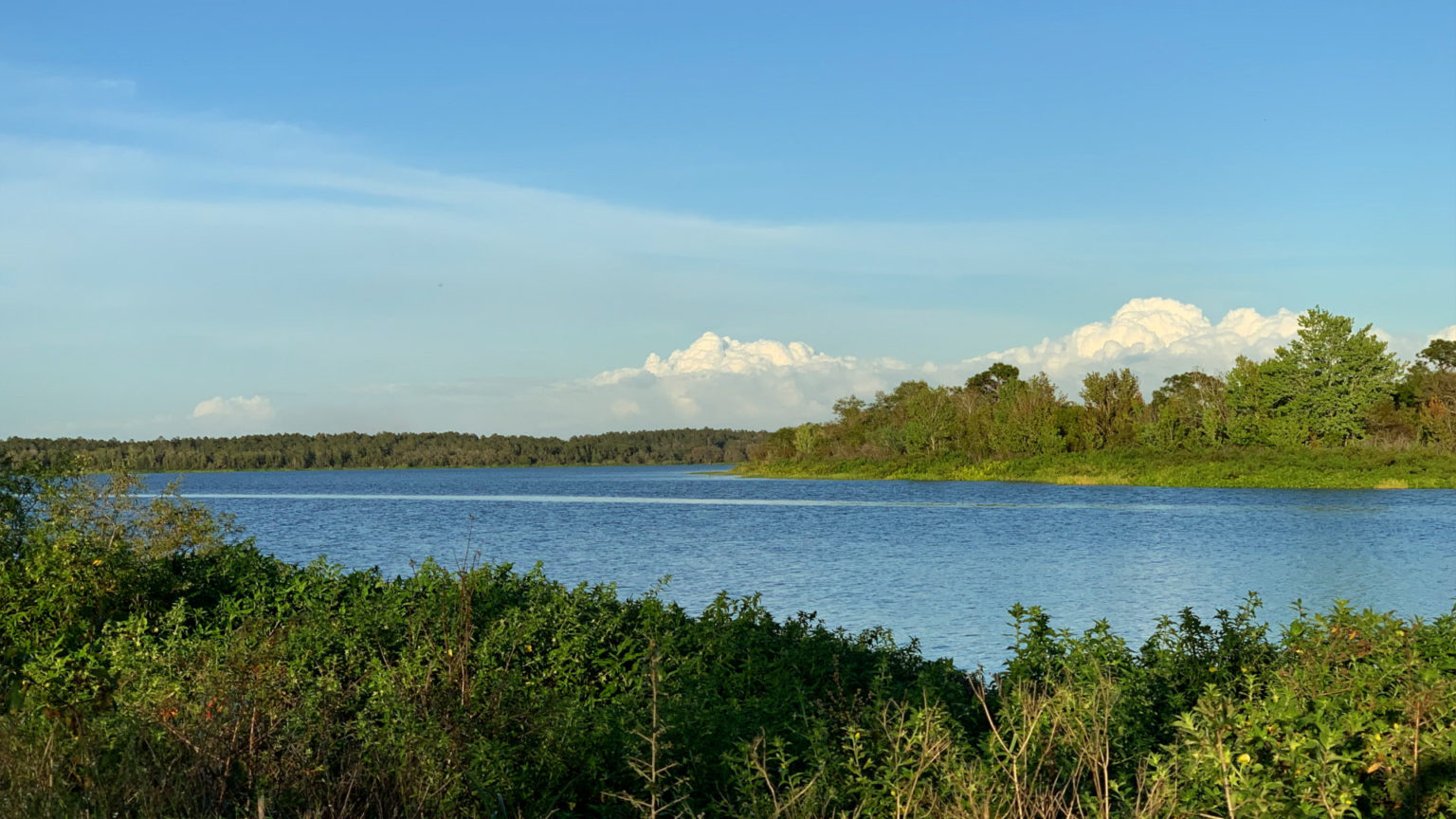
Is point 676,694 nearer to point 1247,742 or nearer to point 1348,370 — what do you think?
A: point 1247,742

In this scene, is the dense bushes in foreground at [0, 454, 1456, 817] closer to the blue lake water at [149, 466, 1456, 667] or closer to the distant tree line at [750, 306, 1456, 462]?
the blue lake water at [149, 466, 1456, 667]

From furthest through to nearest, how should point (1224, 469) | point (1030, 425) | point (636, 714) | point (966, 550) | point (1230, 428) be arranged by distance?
point (1030, 425)
point (1230, 428)
point (1224, 469)
point (966, 550)
point (636, 714)

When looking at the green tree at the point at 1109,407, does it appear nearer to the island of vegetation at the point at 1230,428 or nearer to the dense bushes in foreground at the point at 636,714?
the island of vegetation at the point at 1230,428

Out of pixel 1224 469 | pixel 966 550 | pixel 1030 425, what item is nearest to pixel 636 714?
pixel 966 550

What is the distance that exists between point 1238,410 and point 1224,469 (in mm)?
11228

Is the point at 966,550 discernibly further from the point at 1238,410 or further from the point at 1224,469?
the point at 1238,410

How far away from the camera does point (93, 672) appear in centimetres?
883

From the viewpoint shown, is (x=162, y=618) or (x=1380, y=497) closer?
(x=162, y=618)

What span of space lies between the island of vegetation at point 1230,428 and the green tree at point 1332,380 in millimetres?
90

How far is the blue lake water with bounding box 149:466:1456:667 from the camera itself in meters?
21.0

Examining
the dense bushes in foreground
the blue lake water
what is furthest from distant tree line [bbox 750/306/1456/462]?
the dense bushes in foreground

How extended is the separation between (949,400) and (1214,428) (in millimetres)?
32501

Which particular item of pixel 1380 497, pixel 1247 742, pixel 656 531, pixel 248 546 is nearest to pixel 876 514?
pixel 656 531

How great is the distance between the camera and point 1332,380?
258ft
